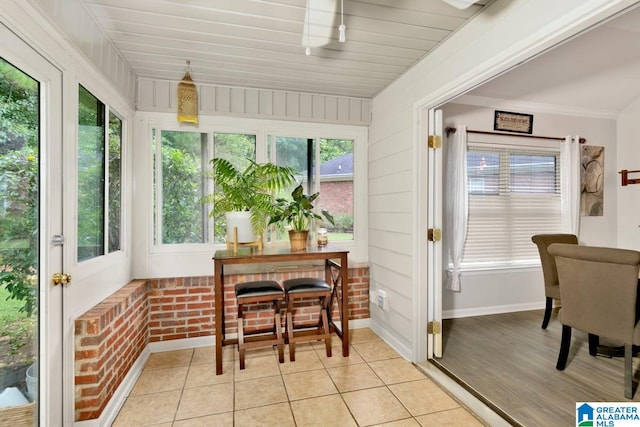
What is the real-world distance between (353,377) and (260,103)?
2534mm

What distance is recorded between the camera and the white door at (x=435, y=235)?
8.13ft

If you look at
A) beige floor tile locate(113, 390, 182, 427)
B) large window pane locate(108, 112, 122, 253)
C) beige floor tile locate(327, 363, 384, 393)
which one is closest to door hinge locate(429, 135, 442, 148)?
beige floor tile locate(327, 363, 384, 393)

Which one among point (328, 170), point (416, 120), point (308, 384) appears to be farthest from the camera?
point (328, 170)

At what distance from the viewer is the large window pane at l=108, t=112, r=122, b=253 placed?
7.52 feet

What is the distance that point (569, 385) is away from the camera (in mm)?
2135

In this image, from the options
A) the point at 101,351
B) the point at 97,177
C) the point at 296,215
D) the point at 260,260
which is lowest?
the point at 101,351

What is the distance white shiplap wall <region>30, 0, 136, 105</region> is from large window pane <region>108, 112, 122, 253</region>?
0.27 m

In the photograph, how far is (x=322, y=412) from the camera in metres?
1.90

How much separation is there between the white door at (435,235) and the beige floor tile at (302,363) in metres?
0.94

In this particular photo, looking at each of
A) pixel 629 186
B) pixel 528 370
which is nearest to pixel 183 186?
pixel 528 370

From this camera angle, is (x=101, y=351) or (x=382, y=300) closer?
(x=101, y=351)

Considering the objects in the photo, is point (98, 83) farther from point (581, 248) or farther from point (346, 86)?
point (581, 248)

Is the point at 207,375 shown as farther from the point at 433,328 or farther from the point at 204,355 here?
the point at 433,328

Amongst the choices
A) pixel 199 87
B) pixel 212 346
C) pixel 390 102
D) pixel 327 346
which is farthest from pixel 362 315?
pixel 199 87
